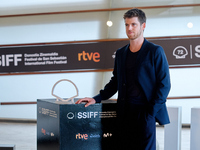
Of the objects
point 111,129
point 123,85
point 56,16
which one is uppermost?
point 56,16

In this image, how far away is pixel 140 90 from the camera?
1.64 m

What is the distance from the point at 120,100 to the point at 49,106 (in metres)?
0.48

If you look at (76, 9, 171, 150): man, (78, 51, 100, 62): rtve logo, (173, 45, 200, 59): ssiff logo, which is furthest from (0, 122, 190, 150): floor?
(76, 9, 171, 150): man

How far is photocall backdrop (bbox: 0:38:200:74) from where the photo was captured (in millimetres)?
5012

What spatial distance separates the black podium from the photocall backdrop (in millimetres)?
3488

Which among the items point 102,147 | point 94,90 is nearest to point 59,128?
point 102,147

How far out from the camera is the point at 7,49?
17.6ft

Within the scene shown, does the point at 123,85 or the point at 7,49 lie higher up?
the point at 7,49

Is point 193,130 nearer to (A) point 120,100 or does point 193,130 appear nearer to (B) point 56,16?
(A) point 120,100

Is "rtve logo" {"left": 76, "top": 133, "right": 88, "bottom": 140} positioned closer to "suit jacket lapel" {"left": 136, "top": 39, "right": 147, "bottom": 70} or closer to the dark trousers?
the dark trousers

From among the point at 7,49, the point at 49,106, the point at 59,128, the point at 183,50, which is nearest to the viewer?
the point at 59,128

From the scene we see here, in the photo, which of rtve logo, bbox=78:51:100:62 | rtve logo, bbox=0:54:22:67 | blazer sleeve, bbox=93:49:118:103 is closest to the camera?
blazer sleeve, bbox=93:49:118:103

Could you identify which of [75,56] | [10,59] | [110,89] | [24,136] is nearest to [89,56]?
[75,56]

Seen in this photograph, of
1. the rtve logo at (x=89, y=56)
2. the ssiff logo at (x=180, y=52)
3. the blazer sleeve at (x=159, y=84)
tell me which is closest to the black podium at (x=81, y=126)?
the blazer sleeve at (x=159, y=84)
